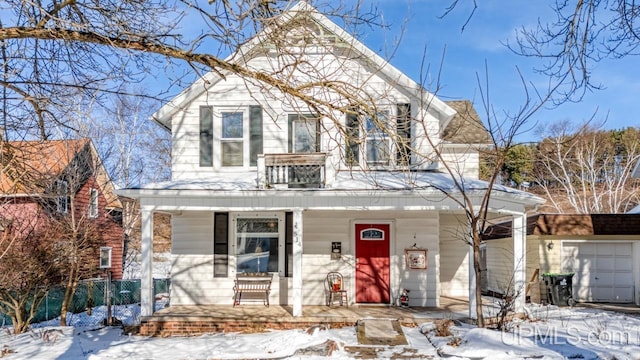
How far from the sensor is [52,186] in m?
10.1

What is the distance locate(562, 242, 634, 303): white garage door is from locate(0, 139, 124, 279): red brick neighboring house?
13380 millimetres

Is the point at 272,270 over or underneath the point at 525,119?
underneath

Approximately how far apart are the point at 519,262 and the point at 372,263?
12.0 ft

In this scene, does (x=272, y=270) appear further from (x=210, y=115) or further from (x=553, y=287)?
(x=553, y=287)

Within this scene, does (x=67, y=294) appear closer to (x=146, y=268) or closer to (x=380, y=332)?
(x=146, y=268)

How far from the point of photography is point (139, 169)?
25906 mm

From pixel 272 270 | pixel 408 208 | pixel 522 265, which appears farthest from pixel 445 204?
pixel 272 270

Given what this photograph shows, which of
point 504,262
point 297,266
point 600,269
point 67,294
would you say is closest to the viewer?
point 297,266

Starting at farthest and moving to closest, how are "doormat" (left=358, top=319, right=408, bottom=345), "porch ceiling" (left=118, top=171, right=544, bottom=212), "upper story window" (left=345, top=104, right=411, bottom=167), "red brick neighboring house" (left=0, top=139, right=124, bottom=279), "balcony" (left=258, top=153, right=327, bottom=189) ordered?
"balcony" (left=258, top=153, right=327, bottom=189), "porch ceiling" (left=118, top=171, right=544, bottom=212), "doormat" (left=358, top=319, right=408, bottom=345), "red brick neighboring house" (left=0, top=139, right=124, bottom=279), "upper story window" (left=345, top=104, right=411, bottom=167)

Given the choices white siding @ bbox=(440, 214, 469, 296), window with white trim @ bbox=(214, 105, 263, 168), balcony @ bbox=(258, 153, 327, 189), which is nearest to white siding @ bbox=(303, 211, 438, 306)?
balcony @ bbox=(258, 153, 327, 189)

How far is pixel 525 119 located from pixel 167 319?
8.34 metres

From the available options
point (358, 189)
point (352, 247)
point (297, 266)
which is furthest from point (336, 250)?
point (358, 189)

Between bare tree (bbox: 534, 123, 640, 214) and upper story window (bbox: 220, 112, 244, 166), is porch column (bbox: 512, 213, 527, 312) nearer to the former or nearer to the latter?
upper story window (bbox: 220, 112, 244, 166)

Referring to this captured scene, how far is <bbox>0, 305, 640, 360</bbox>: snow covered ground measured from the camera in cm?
764
